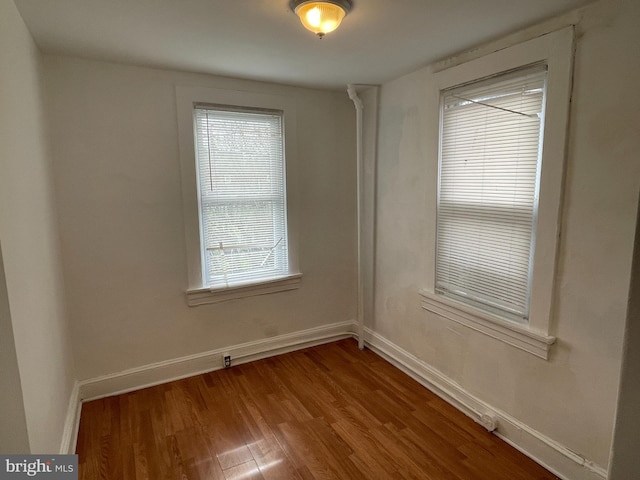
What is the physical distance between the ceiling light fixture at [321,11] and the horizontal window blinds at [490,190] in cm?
101

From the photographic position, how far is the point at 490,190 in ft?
6.92

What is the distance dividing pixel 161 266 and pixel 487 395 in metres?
2.36

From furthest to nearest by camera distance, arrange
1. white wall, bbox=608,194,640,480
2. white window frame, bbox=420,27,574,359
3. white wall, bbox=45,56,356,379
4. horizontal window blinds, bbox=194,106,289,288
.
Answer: horizontal window blinds, bbox=194,106,289,288, white wall, bbox=45,56,356,379, white window frame, bbox=420,27,574,359, white wall, bbox=608,194,640,480

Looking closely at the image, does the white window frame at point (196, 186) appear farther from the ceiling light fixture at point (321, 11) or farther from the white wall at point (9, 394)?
the white wall at point (9, 394)

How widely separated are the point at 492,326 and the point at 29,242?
2.38m

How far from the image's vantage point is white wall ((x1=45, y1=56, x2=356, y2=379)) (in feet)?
7.55

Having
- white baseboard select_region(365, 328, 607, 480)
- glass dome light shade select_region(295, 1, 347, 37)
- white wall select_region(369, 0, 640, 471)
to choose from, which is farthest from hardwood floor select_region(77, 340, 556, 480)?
glass dome light shade select_region(295, 1, 347, 37)

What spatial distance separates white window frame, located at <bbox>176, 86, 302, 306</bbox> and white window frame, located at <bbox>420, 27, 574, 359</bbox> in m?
1.37

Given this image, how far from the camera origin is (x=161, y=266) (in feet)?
8.65

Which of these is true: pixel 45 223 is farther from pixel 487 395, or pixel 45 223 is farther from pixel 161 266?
pixel 487 395

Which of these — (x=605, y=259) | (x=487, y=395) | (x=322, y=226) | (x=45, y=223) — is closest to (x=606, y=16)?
(x=605, y=259)

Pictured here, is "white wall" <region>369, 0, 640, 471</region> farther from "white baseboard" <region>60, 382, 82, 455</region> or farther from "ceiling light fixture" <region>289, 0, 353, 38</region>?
"white baseboard" <region>60, 382, 82, 455</region>

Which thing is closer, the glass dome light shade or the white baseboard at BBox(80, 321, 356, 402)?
the glass dome light shade

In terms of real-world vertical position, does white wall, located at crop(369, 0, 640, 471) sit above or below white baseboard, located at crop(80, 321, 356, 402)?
above
